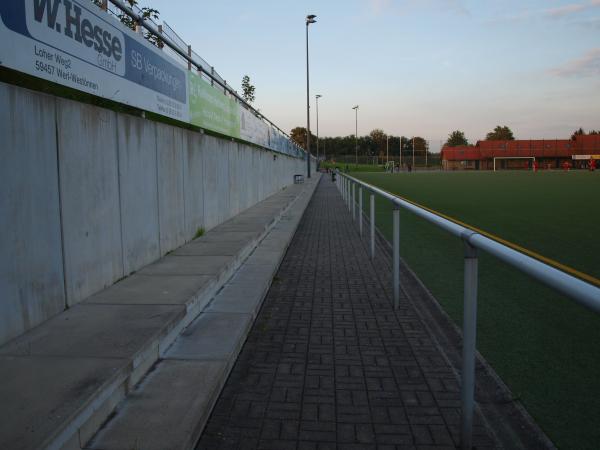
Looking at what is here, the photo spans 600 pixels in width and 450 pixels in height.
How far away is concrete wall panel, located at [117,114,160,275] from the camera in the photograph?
211 inches

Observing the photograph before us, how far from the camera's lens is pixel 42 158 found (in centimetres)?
385

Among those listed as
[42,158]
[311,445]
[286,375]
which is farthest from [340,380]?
[42,158]

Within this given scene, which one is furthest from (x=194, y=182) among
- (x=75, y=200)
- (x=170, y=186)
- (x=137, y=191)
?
(x=75, y=200)

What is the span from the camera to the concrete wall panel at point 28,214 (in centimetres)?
343

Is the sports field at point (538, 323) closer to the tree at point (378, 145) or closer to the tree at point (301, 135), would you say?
the tree at point (301, 135)

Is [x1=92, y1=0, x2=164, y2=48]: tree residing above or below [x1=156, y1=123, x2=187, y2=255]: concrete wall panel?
above

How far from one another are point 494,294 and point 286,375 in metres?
3.16

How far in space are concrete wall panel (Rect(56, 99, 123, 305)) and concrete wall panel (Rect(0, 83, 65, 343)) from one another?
0.16m

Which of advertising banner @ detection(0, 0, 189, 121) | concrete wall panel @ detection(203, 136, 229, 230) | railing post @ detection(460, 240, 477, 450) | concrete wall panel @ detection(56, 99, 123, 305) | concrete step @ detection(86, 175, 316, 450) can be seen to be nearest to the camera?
concrete step @ detection(86, 175, 316, 450)

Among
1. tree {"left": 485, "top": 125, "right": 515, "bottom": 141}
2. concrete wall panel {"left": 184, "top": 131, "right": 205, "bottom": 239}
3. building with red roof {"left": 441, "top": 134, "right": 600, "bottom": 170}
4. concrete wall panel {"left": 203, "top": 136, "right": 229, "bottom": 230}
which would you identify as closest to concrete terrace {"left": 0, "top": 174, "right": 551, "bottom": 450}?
concrete wall panel {"left": 184, "top": 131, "right": 205, "bottom": 239}

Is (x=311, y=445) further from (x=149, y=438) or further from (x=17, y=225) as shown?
(x=17, y=225)

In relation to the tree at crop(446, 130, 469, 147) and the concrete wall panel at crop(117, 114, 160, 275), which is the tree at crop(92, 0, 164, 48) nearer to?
the concrete wall panel at crop(117, 114, 160, 275)

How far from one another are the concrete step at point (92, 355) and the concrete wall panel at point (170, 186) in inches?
41.8

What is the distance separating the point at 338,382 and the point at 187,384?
3.46 feet
